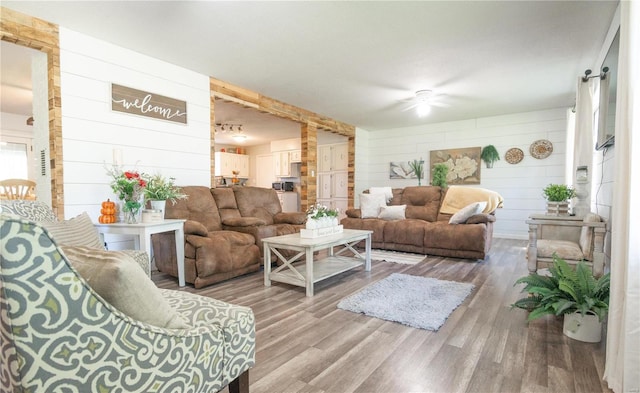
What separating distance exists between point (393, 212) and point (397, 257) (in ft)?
3.17

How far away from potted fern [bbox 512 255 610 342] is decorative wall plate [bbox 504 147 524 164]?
4.54 metres

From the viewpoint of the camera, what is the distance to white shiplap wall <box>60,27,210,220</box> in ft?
9.63

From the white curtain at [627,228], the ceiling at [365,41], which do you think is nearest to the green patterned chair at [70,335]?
the white curtain at [627,228]

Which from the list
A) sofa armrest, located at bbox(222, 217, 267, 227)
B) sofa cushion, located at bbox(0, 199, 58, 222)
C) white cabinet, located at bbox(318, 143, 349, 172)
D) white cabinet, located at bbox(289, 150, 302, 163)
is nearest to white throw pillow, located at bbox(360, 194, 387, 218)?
sofa armrest, located at bbox(222, 217, 267, 227)

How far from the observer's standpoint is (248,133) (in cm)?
776

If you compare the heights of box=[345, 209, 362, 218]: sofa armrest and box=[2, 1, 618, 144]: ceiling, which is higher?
box=[2, 1, 618, 144]: ceiling

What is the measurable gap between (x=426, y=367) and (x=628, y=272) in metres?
1.01

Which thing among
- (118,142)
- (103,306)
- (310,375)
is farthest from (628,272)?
(118,142)

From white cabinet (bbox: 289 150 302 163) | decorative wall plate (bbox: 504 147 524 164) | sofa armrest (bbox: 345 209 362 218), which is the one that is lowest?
sofa armrest (bbox: 345 209 362 218)

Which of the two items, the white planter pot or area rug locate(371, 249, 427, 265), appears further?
area rug locate(371, 249, 427, 265)

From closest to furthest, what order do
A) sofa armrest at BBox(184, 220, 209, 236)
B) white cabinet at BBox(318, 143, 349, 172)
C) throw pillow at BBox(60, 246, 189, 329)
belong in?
1. throw pillow at BBox(60, 246, 189, 329)
2. sofa armrest at BBox(184, 220, 209, 236)
3. white cabinet at BBox(318, 143, 349, 172)

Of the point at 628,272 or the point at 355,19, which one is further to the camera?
the point at 355,19

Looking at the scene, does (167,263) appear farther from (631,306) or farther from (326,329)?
(631,306)

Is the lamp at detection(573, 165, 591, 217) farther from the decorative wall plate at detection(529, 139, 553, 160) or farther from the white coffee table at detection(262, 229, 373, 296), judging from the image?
the decorative wall plate at detection(529, 139, 553, 160)
